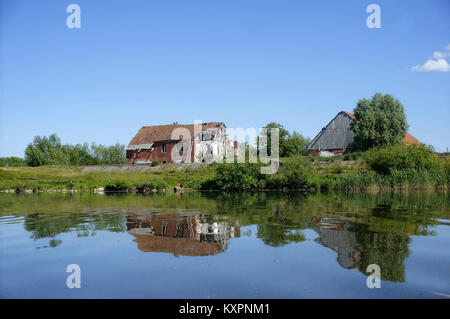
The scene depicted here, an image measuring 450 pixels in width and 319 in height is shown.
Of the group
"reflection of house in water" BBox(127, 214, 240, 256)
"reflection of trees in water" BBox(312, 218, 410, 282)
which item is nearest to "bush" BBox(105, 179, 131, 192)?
"reflection of house in water" BBox(127, 214, 240, 256)

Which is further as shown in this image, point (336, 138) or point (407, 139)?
point (407, 139)

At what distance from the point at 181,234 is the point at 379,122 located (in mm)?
55136

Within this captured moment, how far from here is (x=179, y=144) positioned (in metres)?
63.4

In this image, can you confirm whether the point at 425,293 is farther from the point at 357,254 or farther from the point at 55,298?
the point at 55,298

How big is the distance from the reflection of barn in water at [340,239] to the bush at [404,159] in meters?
27.9

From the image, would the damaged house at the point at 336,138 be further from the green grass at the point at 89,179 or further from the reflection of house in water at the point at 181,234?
the reflection of house in water at the point at 181,234

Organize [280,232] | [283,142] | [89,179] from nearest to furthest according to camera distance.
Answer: [280,232] < [89,179] < [283,142]

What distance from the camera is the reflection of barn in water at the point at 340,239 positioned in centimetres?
727

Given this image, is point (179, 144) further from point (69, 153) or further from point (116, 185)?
point (69, 153)

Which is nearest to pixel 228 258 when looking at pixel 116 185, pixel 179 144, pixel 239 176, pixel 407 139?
pixel 239 176

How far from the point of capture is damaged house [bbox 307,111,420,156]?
2468 inches

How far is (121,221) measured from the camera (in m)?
13.5
